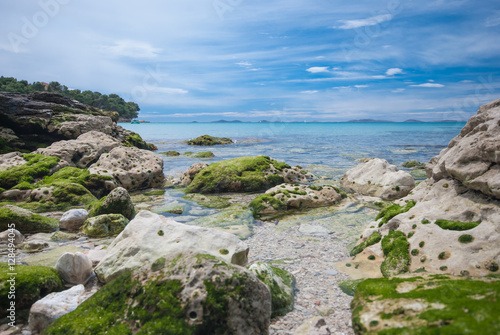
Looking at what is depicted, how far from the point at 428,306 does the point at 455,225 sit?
585cm

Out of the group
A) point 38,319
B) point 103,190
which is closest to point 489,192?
point 38,319

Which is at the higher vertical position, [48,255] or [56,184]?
[56,184]

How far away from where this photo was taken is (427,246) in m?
10.5

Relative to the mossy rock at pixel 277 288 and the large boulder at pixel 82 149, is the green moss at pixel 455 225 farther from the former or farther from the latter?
the large boulder at pixel 82 149

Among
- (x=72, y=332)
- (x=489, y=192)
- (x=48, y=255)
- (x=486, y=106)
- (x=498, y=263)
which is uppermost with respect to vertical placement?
(x=486, y=106)

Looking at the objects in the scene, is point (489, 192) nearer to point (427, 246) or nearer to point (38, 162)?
point (427, 246)

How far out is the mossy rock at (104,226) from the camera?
1561cm

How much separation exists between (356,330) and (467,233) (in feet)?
20.1

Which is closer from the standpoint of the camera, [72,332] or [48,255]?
[72,332]

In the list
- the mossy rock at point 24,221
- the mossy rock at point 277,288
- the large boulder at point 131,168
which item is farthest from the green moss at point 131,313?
the large boulder at point 131,168

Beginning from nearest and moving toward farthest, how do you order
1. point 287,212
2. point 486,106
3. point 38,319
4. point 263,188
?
point 38,319 → point 486,106 → point 287,212 → point 263,188

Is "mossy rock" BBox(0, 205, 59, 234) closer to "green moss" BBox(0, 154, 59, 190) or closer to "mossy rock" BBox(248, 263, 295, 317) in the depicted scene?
"green moss" BBox(0, 154, 59, 190)

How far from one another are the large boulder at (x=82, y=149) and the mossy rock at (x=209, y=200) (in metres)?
13.6

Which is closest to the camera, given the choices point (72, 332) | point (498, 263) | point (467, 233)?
point (72, 332)
